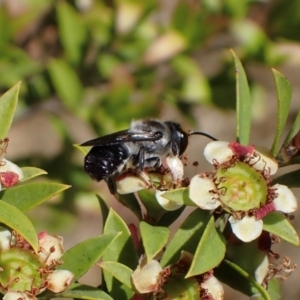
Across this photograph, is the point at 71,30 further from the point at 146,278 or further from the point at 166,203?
the point at 146,278

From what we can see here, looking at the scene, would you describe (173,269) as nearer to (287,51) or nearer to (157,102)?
(157,102)

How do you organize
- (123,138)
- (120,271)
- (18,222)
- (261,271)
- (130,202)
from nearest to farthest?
(18,222)
(120,271)
(261,271)
(130,202)
(123,138)

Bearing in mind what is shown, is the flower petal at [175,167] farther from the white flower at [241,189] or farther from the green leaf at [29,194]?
the green leaf at [29,194]

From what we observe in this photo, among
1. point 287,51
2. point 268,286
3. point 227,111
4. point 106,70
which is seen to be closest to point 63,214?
point 106,70

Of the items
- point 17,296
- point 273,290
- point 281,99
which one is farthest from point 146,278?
point 281,99

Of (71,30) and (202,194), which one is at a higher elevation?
(202,194)

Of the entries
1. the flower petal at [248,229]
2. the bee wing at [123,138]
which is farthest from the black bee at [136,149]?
the flower petal at [248,229]

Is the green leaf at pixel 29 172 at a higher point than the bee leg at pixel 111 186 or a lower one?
higher
